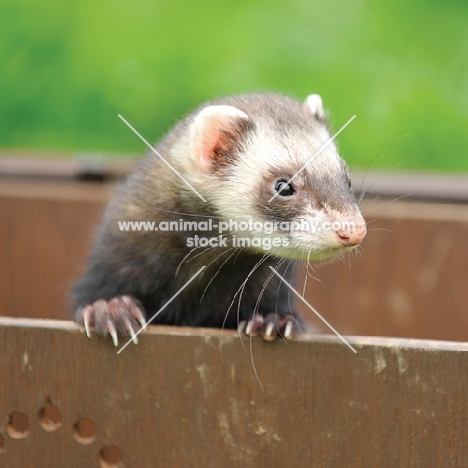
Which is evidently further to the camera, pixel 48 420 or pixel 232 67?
pixel 232 67

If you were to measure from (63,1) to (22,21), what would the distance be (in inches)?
9.2

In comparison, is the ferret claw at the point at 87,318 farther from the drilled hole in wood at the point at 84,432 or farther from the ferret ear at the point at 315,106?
the ferret ear at the point at 315,106

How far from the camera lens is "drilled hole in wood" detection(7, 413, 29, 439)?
63.3 inches

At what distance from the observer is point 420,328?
2863 mm

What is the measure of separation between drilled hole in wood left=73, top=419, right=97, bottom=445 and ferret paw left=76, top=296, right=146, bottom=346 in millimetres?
160

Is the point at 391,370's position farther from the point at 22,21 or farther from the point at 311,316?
the point at 22,21

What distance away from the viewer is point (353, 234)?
1641 millimetres

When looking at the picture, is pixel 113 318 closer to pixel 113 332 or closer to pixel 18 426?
pixel 113 332

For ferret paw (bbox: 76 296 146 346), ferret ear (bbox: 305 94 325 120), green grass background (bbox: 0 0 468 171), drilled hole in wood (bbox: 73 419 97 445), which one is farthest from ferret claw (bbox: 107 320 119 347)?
green grass background (bbox: 0 0 468 171)

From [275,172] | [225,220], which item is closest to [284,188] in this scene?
[275,172]

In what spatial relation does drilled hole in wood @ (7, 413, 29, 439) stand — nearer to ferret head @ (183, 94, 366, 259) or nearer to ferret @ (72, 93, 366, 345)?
ferret @ (72, 93, 366, 345)

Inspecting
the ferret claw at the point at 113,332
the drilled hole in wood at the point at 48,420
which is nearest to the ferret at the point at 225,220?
the ferret claw at the point at 113,332

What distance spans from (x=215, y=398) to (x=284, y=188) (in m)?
0.49

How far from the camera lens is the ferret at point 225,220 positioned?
1762 mm
